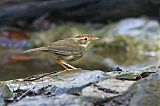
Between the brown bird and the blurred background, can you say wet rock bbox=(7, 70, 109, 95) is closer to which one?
the brown bird

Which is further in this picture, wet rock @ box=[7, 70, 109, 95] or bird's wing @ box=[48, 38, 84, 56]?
bird's wing @ box=[48, 38, 84, 56]

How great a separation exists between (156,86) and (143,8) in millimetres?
10316

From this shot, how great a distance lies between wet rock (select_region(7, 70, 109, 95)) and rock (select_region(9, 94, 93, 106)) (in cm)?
16

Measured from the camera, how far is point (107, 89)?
468 centimetres

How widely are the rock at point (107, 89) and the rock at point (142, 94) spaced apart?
0.21 feet

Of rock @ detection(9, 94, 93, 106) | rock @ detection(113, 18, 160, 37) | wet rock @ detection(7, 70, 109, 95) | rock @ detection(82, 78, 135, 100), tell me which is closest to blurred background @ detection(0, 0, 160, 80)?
rock @ detection(113, 18, 160, 37)

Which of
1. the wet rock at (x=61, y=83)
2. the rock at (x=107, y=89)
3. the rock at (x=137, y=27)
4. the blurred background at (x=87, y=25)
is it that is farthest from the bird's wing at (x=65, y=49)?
the rock at (x=137, y=27)

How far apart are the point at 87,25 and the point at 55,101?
10.7 m

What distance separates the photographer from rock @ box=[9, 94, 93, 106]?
447 cm

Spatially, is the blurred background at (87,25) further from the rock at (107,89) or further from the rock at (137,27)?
the rock at (107,89)

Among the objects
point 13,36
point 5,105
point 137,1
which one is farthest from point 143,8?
point 5,105

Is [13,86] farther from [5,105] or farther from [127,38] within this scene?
[127,38]

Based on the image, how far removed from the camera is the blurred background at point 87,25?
13.8 m

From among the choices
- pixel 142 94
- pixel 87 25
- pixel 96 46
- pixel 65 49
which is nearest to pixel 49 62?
pixel 96 46
